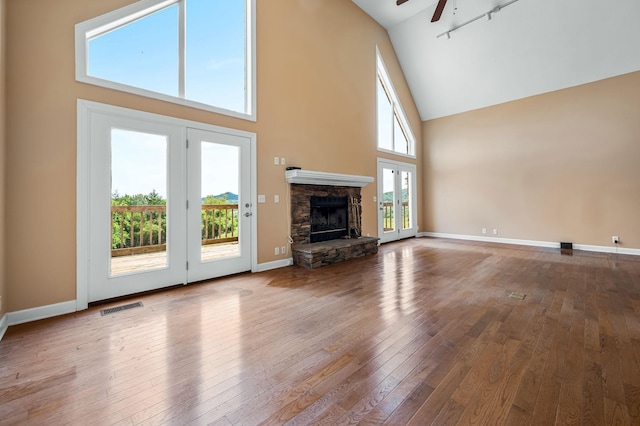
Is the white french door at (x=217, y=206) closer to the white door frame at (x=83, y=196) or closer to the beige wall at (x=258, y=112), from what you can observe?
the beige wall at (x=258, y=112)

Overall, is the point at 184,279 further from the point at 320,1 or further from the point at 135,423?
the point at 320,1

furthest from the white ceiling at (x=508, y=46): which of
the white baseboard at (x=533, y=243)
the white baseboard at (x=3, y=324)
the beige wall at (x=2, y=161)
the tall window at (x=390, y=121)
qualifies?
the white baseboard at (x=3, y=324)

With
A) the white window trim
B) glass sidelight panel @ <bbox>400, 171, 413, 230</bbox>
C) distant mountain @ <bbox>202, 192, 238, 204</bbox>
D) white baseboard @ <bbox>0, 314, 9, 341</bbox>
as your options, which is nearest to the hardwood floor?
white baseboard @ <bbox>0, 314, 9, 341</bbox>

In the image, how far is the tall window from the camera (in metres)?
7.15

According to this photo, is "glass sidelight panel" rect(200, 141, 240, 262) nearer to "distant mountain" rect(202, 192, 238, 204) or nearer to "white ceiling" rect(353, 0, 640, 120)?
"distant mountain" rect(202, 192, 238, 204)

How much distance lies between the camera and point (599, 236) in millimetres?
5793

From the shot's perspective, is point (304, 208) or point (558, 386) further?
point (304, 208)

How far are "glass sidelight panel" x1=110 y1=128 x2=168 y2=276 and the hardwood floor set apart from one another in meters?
0.52

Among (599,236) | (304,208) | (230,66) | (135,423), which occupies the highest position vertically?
(230,66)

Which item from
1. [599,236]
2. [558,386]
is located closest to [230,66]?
[558,386]

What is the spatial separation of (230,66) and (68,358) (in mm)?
4102

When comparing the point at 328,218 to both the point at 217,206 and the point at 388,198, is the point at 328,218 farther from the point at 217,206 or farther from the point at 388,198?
the point at 388,198

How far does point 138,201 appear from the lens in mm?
3322

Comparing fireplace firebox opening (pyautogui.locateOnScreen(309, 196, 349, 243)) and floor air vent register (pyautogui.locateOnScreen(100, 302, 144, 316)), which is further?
fireplace firebox opening (pyautogui.locateOnScreen(309, 196, 349, 243))
